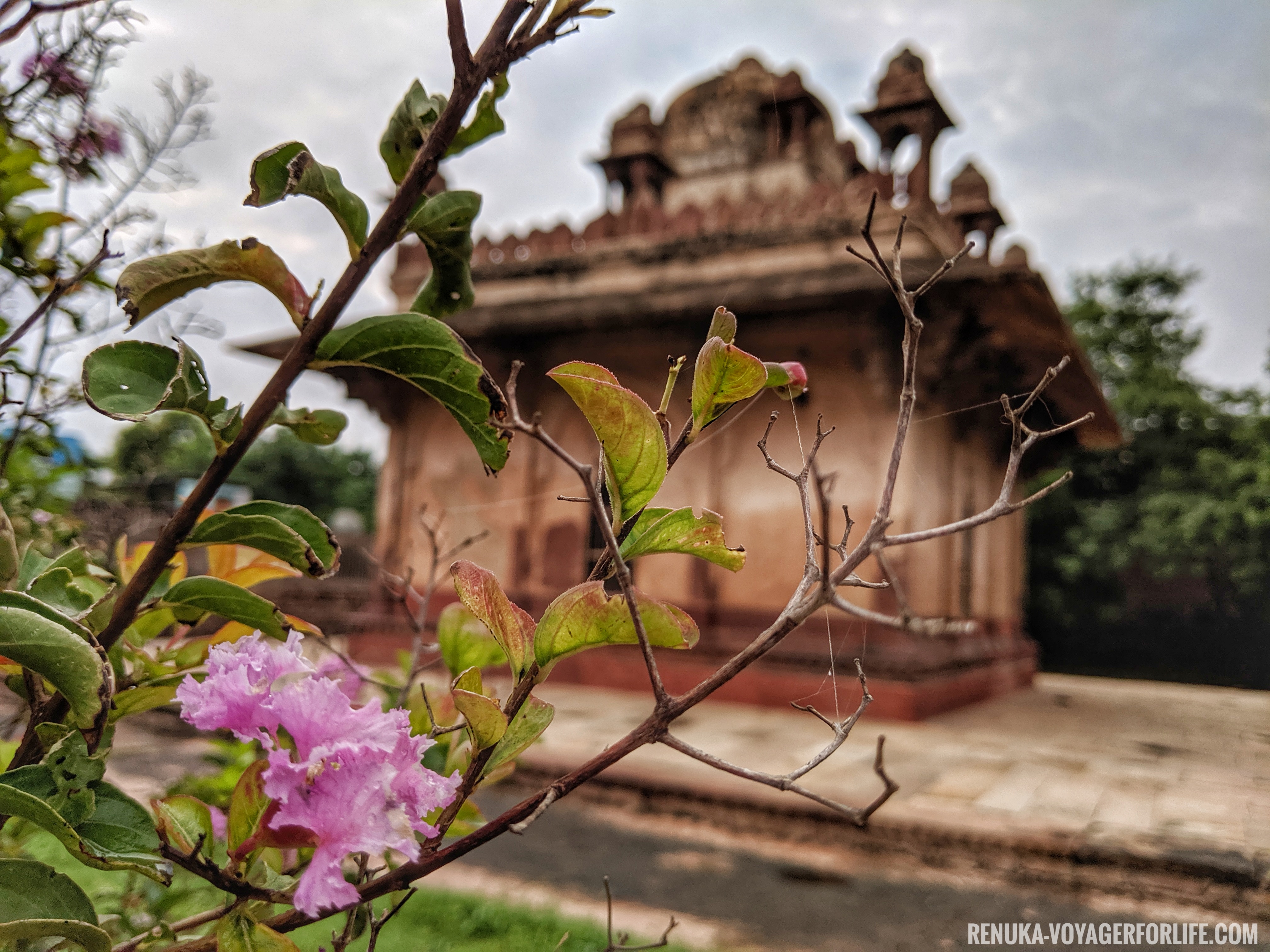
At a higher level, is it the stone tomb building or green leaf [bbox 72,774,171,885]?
the stone tomb building

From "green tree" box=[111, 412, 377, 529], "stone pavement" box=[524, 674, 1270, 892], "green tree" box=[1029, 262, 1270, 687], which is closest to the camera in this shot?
"stone pavement" box=[524, 674, 1270, 892]

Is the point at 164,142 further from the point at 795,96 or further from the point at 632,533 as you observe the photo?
the point at 795,96

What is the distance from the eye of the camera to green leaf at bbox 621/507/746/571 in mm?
530

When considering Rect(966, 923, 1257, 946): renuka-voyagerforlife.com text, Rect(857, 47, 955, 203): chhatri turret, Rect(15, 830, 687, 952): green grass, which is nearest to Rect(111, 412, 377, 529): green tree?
Rect(857, 47, 955, 203): chhatri turret

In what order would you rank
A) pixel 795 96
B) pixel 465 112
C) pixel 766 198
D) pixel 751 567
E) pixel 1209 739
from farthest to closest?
pixel 795 96, pixel 766 198, pixel 751 567, pixel 1209 739, pixel 465 112

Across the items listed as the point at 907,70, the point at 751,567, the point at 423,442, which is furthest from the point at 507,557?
the point at 907,70

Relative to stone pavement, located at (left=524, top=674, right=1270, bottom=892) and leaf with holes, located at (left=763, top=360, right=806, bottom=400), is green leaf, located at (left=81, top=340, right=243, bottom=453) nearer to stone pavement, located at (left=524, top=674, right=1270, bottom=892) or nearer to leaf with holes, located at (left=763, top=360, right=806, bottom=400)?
leaf with holes, located at (left=763, top=360, right=806, bottom=400)

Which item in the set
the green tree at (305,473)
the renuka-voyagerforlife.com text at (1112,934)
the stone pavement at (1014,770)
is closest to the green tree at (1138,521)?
the stone pavement at (1014,770)

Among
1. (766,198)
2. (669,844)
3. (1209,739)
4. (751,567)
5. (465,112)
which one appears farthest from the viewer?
(766,198)

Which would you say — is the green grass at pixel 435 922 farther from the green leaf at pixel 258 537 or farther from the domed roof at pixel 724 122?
the domed roof at pixel 724 122

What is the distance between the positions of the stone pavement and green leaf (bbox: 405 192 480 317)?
2131 mm

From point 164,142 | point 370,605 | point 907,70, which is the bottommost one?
point 370,605

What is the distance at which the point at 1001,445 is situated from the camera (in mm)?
7793

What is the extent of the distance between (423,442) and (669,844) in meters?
4.95
